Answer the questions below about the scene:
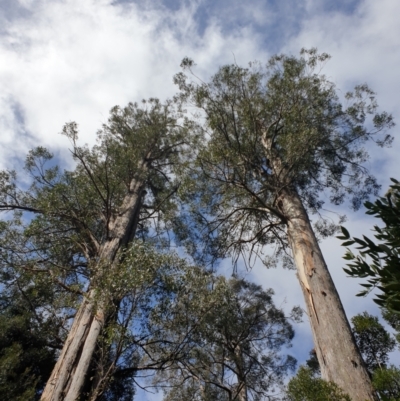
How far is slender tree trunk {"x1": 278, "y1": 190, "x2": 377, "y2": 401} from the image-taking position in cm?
406

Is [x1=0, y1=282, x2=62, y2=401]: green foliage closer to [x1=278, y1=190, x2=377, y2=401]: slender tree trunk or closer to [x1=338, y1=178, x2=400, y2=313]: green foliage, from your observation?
[x1=278, y1=190, x2=377, y2=401]: slender tree trunk

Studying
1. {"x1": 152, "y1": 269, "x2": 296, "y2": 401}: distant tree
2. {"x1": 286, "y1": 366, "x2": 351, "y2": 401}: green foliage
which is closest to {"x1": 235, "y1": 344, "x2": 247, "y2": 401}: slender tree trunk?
{"x1": 152, "y1": 269, "x2": 296, "y2": 401}: distant tree

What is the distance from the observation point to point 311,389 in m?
3.32

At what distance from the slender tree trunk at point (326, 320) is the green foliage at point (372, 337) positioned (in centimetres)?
114

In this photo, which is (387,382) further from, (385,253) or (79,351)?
(79,351)

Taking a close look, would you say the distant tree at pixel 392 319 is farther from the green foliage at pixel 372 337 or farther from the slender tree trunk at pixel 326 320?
the slender tree trunk at pixel 326 320

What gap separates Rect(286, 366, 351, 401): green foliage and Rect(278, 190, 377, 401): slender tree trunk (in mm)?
749

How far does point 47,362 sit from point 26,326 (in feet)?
3.31

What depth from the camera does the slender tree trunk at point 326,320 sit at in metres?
4.06

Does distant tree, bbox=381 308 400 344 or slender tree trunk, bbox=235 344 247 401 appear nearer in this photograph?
distant tree, bbox=381 308 400 344

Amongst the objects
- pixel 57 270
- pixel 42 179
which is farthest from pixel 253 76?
pixel 57 270

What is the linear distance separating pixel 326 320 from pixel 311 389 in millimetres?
1708

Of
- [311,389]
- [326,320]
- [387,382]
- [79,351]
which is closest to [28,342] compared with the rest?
[79,351]

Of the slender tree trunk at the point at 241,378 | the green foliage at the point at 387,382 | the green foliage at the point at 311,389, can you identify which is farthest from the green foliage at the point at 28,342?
the green foliage at the point at 387,382
